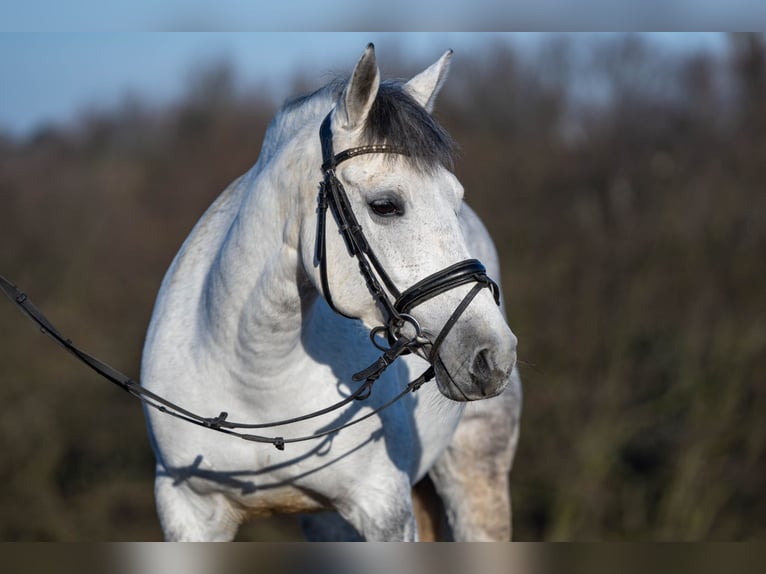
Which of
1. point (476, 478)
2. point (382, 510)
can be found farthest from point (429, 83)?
point (476, 478)

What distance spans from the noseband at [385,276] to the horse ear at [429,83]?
0.39 m

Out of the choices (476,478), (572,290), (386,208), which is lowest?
(476,478)

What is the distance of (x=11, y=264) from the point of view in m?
12.6

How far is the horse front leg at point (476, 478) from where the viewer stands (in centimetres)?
495

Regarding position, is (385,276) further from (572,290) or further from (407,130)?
(572,290)

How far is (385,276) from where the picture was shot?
9.86ft

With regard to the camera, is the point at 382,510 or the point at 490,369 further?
the point at 382,510

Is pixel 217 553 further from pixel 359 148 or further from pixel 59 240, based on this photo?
pixel 59 240

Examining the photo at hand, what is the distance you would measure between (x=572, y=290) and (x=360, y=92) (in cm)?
1029

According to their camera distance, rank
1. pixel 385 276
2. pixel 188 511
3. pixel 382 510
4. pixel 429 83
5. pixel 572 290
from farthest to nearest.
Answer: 1. pixel 572 290
2. pixel 188 511
3. pixel 382 510
4. pixel 429 83
5. pixel 385 276

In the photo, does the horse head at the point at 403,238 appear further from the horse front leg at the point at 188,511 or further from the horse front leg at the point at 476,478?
the horse front leg at the point at 476,478

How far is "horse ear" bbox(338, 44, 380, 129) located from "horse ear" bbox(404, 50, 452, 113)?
0.36m

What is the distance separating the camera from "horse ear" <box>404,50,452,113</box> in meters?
3.43

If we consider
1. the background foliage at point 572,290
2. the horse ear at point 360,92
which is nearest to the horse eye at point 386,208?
the horse ear at point 360,92
